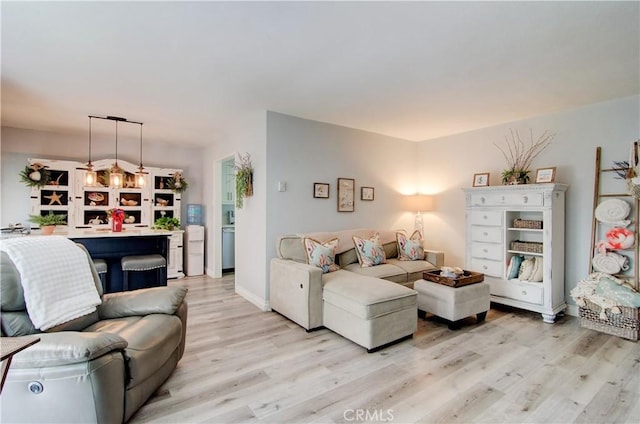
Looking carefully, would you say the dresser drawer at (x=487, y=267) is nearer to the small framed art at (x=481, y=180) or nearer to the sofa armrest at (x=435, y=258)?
the sofa armrest at (x=435, y=258)

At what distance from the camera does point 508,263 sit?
150 inches

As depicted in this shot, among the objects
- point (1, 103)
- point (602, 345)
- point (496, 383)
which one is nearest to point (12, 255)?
point (1, 103)

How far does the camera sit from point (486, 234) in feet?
12.9

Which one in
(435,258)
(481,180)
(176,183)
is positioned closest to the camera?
(481,180)

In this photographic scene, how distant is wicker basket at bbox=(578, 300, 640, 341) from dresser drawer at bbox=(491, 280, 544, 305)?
38 centimetres

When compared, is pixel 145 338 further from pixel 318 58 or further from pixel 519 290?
pixel 519 290

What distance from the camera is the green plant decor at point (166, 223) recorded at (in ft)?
16.9

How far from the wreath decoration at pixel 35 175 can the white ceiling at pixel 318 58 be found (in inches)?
37.2

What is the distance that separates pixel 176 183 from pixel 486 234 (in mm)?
5078

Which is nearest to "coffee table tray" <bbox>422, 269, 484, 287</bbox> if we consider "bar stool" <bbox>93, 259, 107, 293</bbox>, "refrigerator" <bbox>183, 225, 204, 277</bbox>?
"bar stool" <bbox>93, 259, 107, 293</bbox>

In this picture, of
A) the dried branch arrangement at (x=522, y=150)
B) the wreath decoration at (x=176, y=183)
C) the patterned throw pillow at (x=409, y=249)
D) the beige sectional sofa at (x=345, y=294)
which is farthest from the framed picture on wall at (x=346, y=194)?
the wreath decoration at (x=176, y=183)

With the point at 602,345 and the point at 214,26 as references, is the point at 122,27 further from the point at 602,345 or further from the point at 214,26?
the point at 602,345

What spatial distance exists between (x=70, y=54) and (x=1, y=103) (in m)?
2.05

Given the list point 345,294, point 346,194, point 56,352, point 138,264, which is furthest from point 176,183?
point 56,352
